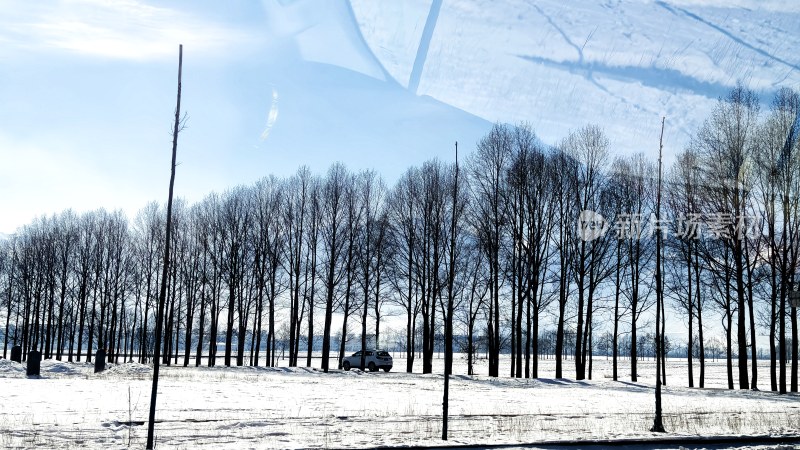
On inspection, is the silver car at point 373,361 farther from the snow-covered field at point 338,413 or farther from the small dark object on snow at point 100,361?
the small dark object on snow at point 100,361

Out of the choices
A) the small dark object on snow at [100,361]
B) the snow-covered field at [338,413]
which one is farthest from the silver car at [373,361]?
the small dark object on snow at [100,361]

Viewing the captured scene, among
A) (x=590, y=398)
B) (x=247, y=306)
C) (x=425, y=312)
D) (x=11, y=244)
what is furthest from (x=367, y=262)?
(x=11, y=244)

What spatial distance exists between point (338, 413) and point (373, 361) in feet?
93.2

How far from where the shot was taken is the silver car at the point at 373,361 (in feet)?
148

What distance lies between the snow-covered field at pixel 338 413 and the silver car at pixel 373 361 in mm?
15187

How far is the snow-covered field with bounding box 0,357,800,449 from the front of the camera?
12531mm

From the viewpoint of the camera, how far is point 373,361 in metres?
45.0

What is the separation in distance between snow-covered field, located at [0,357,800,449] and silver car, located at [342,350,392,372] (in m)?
15.2

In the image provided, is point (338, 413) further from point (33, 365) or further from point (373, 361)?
point (373, 361)

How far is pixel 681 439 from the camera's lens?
14023 mm

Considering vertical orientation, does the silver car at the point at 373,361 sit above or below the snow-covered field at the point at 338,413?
below

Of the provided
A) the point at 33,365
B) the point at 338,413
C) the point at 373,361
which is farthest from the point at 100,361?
the point at 338,413

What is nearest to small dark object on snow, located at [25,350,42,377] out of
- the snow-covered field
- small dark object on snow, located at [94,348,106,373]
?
the snow-covered field

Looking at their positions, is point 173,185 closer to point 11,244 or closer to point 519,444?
point 519,444
